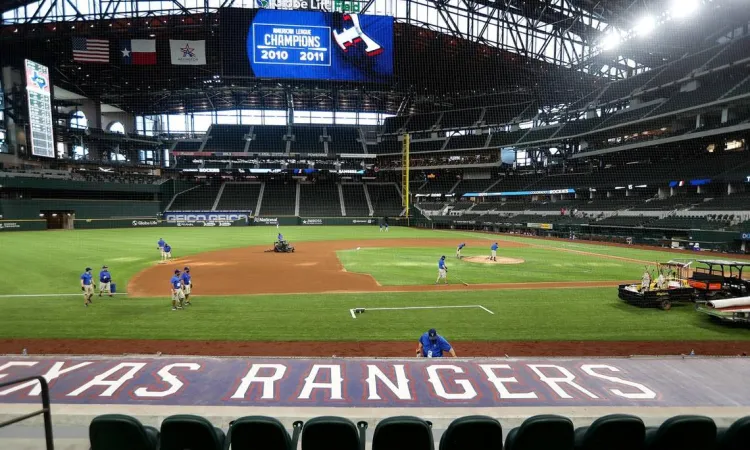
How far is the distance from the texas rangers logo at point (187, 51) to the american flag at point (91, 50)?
24.5 ft

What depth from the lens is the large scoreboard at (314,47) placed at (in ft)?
150

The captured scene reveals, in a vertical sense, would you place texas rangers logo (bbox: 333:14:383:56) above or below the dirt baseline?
above

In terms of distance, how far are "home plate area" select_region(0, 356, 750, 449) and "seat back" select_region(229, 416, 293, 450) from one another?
215cm

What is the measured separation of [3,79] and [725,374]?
66.9m

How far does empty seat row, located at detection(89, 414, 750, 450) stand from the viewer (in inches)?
121

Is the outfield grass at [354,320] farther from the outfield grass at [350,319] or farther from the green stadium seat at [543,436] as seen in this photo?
the green stadium seat at [543,436]

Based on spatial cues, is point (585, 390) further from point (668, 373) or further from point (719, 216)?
point (719, 216)

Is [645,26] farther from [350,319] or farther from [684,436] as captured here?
[684,436]

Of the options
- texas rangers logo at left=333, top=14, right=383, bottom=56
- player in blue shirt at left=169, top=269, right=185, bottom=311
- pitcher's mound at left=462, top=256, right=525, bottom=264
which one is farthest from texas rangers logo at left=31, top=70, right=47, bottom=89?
pitcher's mound at left=462, top=256, right=525, bottom=264

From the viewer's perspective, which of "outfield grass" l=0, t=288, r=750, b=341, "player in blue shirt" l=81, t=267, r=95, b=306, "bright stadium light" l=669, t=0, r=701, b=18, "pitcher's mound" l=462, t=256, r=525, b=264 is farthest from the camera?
"bright stadium light" l=669, t=0, r=701, b=18

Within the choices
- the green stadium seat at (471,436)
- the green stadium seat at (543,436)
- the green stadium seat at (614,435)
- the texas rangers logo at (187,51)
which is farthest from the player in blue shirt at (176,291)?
the texas rangers logo at (187,51)

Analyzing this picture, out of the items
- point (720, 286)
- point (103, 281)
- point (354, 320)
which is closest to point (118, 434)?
point (354, 320)

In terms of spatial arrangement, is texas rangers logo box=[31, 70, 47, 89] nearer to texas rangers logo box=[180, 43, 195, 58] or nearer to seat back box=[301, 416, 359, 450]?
texas rangers logo box=[180, 43, 195, 58]

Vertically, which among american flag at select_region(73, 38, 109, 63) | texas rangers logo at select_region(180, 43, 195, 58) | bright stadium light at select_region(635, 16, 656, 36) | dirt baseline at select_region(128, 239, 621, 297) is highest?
bright stadium light at select_region(635, 16, 656, 36)
